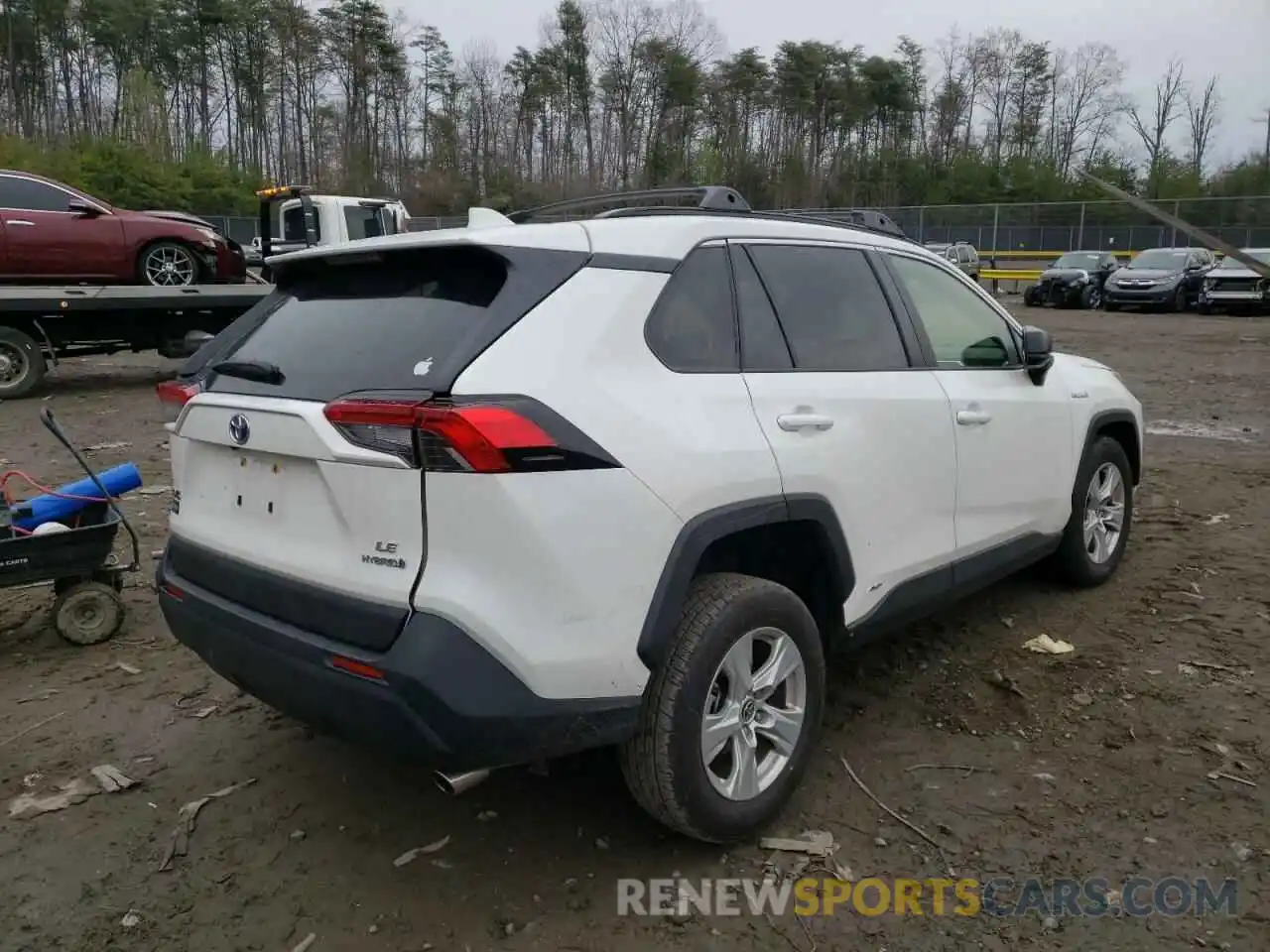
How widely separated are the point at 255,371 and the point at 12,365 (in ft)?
32.7

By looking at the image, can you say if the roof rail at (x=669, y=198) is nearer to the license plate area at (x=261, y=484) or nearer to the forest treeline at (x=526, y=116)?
the license plate area at (x=261, y=484)

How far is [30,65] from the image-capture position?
44969 mm

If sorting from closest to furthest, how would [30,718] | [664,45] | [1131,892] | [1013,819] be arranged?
[1131,892], [1013,819], [30,718], [664,45]

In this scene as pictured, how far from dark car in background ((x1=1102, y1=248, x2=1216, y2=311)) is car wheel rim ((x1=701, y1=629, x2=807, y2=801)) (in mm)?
24027

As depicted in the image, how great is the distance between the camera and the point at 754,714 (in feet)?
9.11

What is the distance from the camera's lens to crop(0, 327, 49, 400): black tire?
1047 cm

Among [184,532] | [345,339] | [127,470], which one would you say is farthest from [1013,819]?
[127,470]

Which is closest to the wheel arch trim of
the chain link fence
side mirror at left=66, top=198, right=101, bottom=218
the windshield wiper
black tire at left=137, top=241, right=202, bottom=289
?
the windshield wiper

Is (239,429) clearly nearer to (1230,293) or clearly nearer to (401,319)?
(401,319)

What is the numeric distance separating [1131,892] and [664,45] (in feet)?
192

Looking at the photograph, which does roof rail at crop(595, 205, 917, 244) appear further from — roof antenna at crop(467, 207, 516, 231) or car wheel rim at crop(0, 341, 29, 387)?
car wheel rim at crop(0, 341, 29, 387)

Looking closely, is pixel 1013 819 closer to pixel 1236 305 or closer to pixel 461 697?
pixel 461 697

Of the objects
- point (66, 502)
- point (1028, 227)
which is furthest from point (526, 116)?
point (66, 502)

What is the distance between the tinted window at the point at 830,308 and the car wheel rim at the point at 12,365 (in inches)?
410
